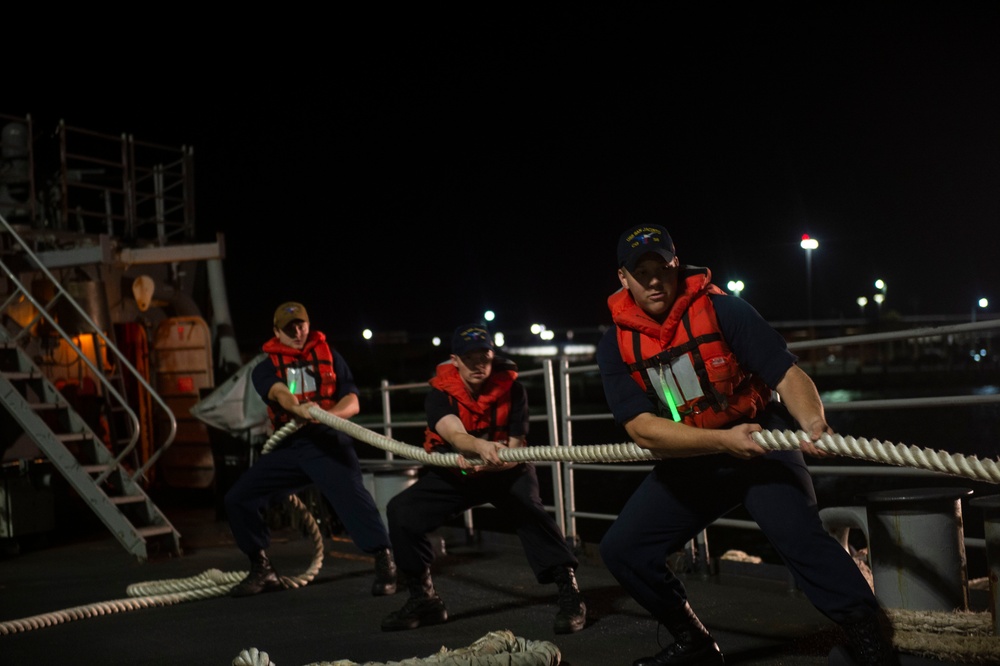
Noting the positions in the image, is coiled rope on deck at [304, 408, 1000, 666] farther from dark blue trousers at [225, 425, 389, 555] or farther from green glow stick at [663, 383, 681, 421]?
dark blue trousers at [225, 425, 389, 555]

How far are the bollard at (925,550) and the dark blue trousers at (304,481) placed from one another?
3387mm

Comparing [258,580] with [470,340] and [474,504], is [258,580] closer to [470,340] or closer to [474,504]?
[474,504]

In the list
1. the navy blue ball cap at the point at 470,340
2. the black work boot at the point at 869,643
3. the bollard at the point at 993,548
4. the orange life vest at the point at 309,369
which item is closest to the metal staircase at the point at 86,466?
the orange life vest at the point at 309,369

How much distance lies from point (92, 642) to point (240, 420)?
15.5 feet

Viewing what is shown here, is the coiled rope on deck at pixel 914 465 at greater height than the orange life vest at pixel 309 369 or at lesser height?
lesser

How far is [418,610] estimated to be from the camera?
5.55 meters

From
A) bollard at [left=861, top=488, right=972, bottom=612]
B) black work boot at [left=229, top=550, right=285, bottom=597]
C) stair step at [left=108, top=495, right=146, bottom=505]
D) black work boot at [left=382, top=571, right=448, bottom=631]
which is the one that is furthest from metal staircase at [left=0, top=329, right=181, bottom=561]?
bollard at [left=861, top=488, right=972, bottom=612]

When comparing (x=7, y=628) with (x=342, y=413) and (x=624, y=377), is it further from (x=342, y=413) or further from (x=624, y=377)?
(x=624, y=377)

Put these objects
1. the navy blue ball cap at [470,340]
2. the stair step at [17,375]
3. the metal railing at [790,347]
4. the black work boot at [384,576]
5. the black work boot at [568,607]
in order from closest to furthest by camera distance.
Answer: the metal railing at [790,347] < the black work boot at [568,607] < the navy blue ball cap at [470,340] < the black work boot at [384,576] < the stair step at [17,375]

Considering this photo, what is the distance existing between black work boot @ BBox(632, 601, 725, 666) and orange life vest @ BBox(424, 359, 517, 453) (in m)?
1.62

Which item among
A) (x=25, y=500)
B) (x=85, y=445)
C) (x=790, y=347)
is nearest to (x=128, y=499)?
(x=85, y=445)

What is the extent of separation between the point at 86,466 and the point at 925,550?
7149 mm

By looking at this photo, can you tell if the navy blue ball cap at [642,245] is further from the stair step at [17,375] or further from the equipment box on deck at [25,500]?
the equipment box on deck at [25,500]

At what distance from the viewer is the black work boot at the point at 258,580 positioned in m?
6.74
